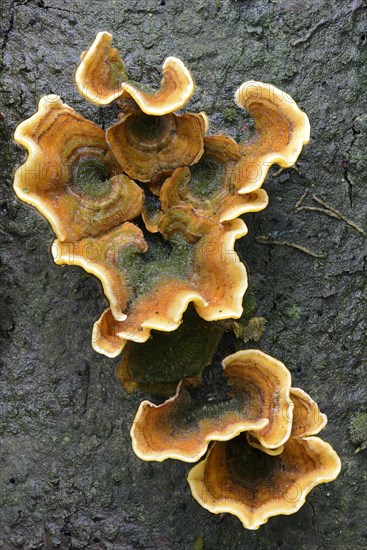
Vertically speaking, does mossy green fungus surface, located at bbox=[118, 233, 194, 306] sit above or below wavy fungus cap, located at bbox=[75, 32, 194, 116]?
below

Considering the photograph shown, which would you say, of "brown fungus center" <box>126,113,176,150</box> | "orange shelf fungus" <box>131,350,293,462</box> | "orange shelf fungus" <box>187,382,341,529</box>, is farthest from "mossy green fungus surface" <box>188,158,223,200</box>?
"orange shelf fungus" <box>187,382,341,529</box>

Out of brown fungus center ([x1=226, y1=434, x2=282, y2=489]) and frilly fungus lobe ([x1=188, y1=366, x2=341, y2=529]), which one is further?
brown fungus center ([x1=226, y1=434, x2=282, y2=489])

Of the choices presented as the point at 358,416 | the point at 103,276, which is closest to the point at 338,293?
the point at 358,416

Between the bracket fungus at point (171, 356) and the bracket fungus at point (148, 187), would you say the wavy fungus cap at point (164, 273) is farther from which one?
the bracket fungus at point (171, 356)

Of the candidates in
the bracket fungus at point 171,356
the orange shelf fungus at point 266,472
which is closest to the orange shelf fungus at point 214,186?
the bracket fungus at point 171,356

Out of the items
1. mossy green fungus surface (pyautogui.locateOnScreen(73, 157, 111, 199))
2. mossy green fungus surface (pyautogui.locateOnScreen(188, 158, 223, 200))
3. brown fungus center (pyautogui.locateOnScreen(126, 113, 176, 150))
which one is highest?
brown fungus center (pyautogui.locateOnScreen(126, 113, 176, 150))

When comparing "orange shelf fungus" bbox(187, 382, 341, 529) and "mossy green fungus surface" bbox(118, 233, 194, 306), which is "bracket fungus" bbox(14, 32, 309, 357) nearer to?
"mossy green fungus surface" bbox(118, 233, 194, 306)

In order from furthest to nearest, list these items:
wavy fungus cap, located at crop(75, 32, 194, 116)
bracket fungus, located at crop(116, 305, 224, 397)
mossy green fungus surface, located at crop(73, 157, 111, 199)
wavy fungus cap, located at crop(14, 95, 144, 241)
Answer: bracket fungus, located at crop(116, 305, 224, 397) → mossy green fungus surface, located at crop(73, 157, 111, 199) → wavy fungus cap, located at crop(14, 95, 144, 241) → wavy fungus cap, located at crop(75, 32, 194, 116)

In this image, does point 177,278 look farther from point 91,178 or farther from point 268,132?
point 268,132
